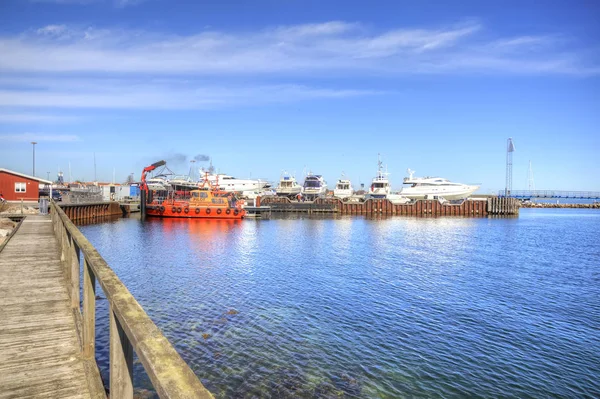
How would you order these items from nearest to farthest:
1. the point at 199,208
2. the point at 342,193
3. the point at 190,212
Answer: the point at 190,212 → the point at 199,208 → the point at 342,193

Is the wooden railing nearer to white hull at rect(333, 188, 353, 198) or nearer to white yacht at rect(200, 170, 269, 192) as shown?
white hull at rect(333, 188, 353, 198)

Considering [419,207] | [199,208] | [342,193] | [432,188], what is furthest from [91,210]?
[432,188]

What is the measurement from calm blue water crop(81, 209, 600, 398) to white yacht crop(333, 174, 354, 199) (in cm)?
5643

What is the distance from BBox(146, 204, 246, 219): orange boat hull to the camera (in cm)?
5369

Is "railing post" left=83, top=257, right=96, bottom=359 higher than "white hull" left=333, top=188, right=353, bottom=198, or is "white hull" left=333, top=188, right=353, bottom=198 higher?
"white hull" left=333, top=188, right=353, bottom=198

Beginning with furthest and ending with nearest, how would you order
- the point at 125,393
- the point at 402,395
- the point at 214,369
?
1. the point at 214,369
2. the point at 402,395
3. the point at 125,393

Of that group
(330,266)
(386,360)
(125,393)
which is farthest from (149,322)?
(330,266)

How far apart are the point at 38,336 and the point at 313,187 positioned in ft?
257

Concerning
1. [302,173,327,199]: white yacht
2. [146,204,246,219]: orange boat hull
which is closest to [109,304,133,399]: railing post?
[146,204,246,219]: orange boat hull

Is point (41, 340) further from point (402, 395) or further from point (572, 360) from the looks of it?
point (572, 360)

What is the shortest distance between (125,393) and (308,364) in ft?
24.7

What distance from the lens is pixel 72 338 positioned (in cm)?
602

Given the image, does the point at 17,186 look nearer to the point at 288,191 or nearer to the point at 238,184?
the point at 288,191

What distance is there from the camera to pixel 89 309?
5.27m
